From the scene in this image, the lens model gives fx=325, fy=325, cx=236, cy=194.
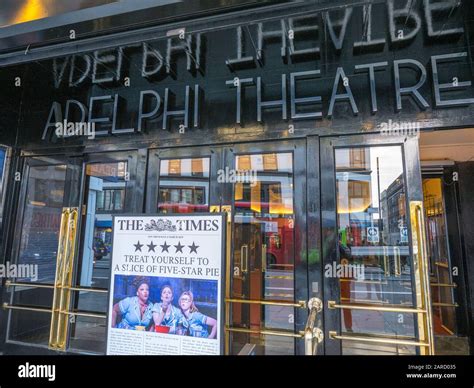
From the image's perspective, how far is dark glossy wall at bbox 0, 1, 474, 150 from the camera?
312 centimetres

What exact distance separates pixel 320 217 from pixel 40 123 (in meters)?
3.91

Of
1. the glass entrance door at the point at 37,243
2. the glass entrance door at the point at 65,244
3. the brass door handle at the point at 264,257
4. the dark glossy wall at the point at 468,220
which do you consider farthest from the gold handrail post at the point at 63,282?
the dark glossy wall at the point at 468,220

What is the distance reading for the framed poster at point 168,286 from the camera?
7.64 ft

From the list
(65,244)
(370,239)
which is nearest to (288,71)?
(370,239)

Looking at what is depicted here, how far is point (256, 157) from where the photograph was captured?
360 cm

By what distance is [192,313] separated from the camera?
2355 mm

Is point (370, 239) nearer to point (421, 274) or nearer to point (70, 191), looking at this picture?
point (421, 274)

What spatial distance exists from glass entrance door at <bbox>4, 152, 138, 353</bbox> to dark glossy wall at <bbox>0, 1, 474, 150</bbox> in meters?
0.35

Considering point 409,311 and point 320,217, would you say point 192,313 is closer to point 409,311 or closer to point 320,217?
point 320,217

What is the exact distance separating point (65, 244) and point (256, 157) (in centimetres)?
249

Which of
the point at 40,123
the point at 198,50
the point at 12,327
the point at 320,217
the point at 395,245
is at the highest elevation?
the point at 198,50

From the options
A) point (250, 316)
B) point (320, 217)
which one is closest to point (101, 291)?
point (250, 316)

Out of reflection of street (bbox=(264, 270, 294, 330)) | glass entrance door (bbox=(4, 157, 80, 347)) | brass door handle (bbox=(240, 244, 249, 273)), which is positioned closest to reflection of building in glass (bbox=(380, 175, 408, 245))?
reflection of street (bbox=(264, 270, 294, 330))

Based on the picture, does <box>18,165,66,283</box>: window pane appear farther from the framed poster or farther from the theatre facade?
the framed poster
